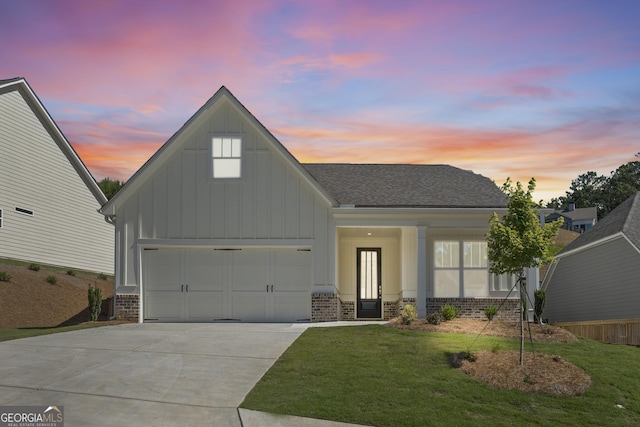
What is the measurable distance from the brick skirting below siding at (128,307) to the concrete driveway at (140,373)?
3.22 meters

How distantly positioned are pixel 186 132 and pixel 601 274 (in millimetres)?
17103

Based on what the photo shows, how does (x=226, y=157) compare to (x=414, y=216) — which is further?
(x=414, y=216)

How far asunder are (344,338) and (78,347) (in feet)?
20.8

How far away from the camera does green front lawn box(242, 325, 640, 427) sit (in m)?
10.9

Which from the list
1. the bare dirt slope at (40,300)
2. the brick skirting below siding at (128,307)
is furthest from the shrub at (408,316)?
the bare dirt slope at (40,300)

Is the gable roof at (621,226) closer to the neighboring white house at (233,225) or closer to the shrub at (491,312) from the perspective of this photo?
the neighboring white house at (233,225)

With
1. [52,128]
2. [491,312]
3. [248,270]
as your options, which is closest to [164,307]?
[248,270]

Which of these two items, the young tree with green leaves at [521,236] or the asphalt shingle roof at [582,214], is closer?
the young tree with green leaves at [521,236]

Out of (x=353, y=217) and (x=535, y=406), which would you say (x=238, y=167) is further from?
(x=535, y=406)

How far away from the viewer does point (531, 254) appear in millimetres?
13766

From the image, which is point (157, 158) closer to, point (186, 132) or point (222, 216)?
point (186, 132)

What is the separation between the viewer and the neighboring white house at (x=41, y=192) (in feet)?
97.0

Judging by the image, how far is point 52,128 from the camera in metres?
32.6

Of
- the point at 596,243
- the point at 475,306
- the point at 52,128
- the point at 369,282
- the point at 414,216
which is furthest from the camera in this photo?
the point at 52,128
